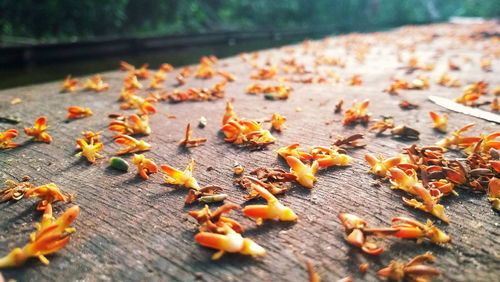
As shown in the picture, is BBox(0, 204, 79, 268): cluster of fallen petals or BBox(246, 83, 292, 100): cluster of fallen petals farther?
BBox(246, 83, 292, 100): cluster of fallen petals

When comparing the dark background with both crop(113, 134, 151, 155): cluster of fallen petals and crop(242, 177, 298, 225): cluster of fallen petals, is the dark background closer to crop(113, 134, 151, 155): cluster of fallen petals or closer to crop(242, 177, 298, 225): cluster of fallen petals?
crop(113, 134, 151, 155): cluster of fallen petals

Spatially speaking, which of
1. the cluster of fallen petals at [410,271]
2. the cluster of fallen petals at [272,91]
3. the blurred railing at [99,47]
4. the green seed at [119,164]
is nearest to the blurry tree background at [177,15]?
the blurred railing at [99,47]

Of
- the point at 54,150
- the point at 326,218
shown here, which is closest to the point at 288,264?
the point at 326,218

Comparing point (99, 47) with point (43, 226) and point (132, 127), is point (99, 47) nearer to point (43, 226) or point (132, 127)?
point (132, 127)

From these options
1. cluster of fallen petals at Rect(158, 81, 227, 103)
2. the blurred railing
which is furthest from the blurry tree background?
cluster of fallen petals at Rect(158, 81, 227, 103)

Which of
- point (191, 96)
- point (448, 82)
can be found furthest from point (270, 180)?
point (448, 82)

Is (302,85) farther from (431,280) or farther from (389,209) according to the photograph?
(431,280)

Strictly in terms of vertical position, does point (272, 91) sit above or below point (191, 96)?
above

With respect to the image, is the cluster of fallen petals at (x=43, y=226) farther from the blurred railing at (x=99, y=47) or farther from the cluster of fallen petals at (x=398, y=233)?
the blurred railing at (x=99, y=47)
